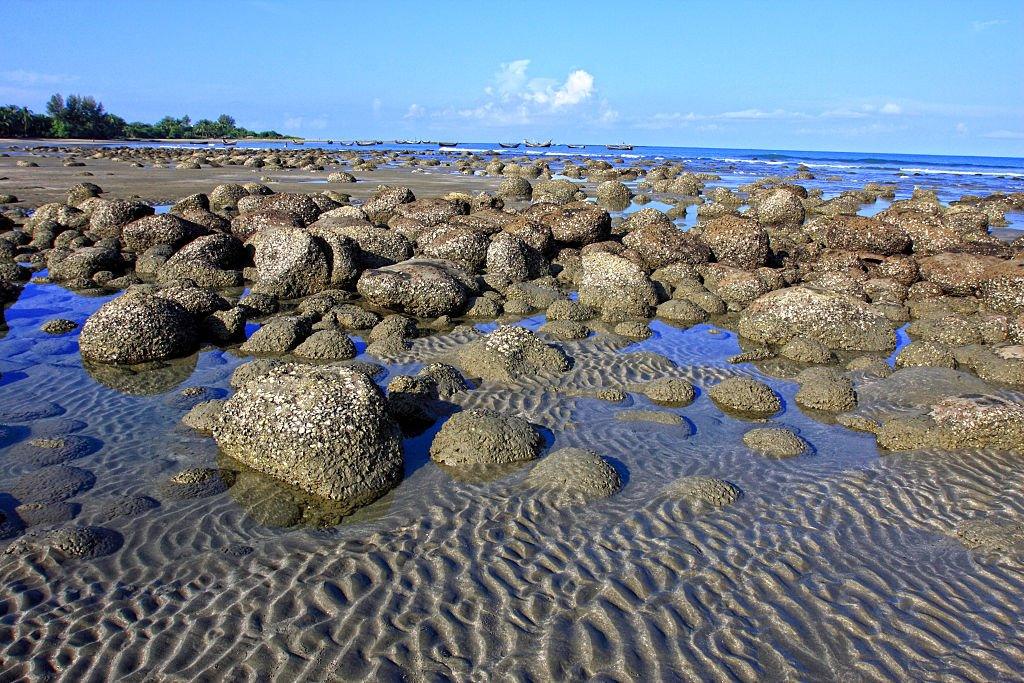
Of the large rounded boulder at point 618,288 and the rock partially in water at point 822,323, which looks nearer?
the rock partially in water at point 822,323

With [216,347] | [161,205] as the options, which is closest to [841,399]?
[216,347]

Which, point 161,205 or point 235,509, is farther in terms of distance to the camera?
point 161,205

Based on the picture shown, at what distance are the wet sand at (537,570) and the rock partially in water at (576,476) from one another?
189 millimetres

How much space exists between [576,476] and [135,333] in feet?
24.7

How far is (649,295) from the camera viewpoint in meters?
13.9

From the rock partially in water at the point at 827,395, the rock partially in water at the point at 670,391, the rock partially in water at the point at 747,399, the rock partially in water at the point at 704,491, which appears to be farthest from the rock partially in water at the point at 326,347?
the rock partially in water at the point at 827,395

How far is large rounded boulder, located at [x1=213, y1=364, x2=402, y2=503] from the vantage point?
6.77m

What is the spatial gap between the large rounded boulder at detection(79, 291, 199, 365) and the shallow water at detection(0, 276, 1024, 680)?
6.92ft

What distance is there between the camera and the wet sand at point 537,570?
464 centimetres

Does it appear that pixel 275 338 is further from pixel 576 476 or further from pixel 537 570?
pixel 537 570

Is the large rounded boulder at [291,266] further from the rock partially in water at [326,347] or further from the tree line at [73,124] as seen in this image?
the tree line at [73,124]

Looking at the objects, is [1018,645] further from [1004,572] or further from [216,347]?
[216,347]

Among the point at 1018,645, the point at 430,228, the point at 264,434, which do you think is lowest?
the point at 1018,645

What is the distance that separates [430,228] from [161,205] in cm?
1458
